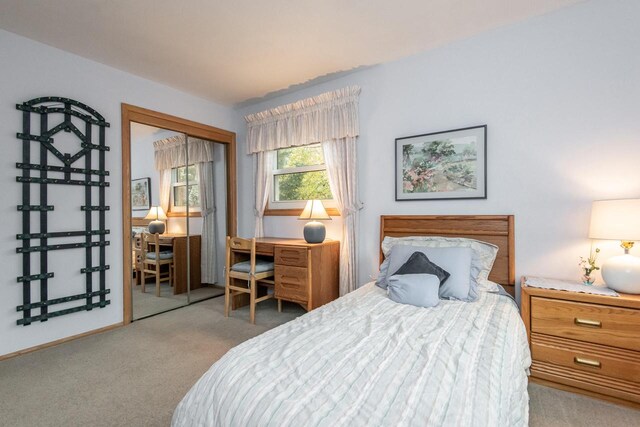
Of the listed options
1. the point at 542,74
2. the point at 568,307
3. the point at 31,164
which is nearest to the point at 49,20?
the point at 31,164

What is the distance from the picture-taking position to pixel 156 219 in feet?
11.2

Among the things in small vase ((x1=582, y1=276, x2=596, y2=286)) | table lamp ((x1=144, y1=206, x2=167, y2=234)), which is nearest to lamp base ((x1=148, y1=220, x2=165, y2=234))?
table lamp ((x1=144, y1=206, x2=167, y2=234))

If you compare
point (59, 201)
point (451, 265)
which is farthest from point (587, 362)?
point (59, 201)

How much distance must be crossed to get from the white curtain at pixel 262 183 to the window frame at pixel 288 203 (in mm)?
47

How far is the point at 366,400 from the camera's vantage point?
3.05 feet

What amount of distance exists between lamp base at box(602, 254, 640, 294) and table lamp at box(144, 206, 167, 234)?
13.2 feet

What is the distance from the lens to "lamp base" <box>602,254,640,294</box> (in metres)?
1.77

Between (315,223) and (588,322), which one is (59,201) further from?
(588,322)

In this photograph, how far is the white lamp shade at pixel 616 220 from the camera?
1715mm

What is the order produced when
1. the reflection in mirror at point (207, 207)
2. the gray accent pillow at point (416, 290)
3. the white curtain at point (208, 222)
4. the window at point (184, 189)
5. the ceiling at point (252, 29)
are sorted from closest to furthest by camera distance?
the gray accent pillow at point (416, 290), the ceiling at point (252, 29), the window at point (184, 189), the reflection in mirror at point (207, 207), the white curtain at point (208, 222)

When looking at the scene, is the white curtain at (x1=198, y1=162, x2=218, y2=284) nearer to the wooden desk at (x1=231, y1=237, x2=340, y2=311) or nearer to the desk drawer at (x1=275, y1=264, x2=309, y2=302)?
the wooden desk at (x1=231, y1=237, x2=340, y2=311)

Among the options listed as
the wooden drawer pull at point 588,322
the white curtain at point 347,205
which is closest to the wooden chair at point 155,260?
the white curtain at point 347,205

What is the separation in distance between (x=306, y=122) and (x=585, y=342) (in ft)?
10.1

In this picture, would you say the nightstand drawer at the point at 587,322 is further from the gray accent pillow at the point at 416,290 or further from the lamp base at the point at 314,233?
the lamp base at the point at 314,233
